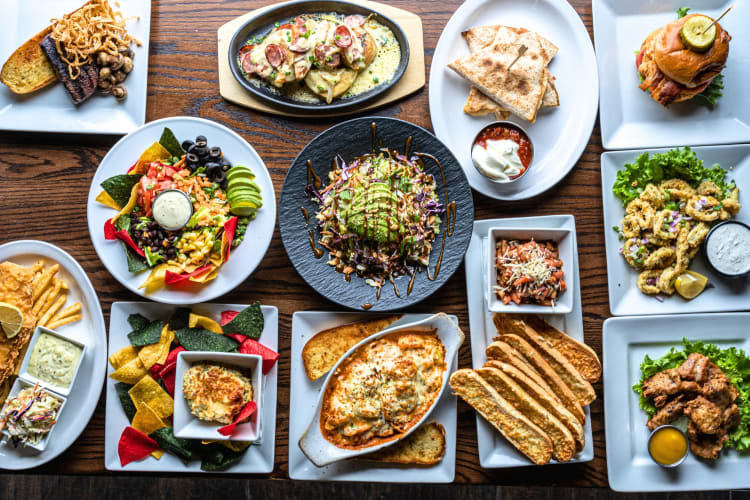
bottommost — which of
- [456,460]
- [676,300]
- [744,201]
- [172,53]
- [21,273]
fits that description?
[456,460]

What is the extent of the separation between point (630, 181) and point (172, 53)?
9.36 feet

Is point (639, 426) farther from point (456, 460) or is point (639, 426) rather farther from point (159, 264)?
point (159, 264)

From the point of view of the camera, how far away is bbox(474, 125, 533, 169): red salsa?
10.3ft

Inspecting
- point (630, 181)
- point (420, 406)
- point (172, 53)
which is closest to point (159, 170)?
point (172, 53)

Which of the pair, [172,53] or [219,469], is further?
[172,53]

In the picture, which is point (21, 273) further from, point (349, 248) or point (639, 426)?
point (639, 426)

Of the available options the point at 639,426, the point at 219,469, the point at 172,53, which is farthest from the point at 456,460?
the point at 172,53

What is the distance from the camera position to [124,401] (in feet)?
10.3

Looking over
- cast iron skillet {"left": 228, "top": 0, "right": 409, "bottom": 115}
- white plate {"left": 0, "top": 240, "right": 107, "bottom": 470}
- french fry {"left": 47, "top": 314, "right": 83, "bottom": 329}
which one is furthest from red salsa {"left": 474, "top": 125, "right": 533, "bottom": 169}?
french fry {"left": 47, "top": 314, "right": 83, "bottom": 329}

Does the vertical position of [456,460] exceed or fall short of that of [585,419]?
it falls short

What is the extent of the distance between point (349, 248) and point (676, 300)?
6.31 ft

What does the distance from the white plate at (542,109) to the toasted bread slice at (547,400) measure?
97 centimetres

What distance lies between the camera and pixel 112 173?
306cm

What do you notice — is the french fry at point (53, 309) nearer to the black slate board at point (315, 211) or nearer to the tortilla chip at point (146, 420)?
the tortilla chip at point (146, 420)
